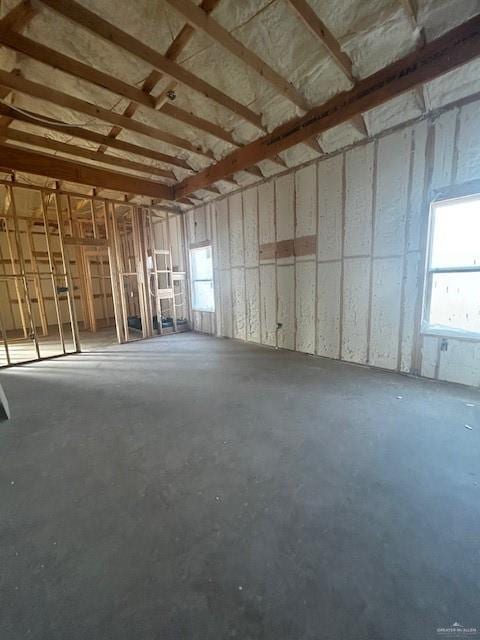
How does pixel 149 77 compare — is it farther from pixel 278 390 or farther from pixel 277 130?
pixel 278 390

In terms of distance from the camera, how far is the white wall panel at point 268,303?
4926mm

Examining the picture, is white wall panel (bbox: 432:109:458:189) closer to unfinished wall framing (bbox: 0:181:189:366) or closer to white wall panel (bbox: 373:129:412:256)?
white wall panel (bbox: 373:129:412:256)

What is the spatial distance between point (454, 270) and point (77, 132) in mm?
5084

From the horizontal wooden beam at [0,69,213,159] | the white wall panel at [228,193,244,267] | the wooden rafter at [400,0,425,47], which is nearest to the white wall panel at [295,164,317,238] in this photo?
the white wall panel at [228,193,244,267]

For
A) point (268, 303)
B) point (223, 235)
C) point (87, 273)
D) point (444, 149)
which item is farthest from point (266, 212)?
point (87, 273)

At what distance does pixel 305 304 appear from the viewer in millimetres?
4465

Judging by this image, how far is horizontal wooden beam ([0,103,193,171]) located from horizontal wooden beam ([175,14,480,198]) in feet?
4.49

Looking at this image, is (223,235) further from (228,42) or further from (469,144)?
(469,144)

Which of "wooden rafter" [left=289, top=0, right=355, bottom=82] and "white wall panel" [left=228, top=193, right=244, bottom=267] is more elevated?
"wooden rafter" [left=289, top=0, right=355, bottom=82]

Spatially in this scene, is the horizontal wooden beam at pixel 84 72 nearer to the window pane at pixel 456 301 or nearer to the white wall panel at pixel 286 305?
the white wall panel at pixel 286 305

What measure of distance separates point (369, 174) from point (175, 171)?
3566mm

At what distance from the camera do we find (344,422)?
239 centimetres

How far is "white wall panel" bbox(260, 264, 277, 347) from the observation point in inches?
194

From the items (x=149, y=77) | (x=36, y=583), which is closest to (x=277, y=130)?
(x=149, y=77)
